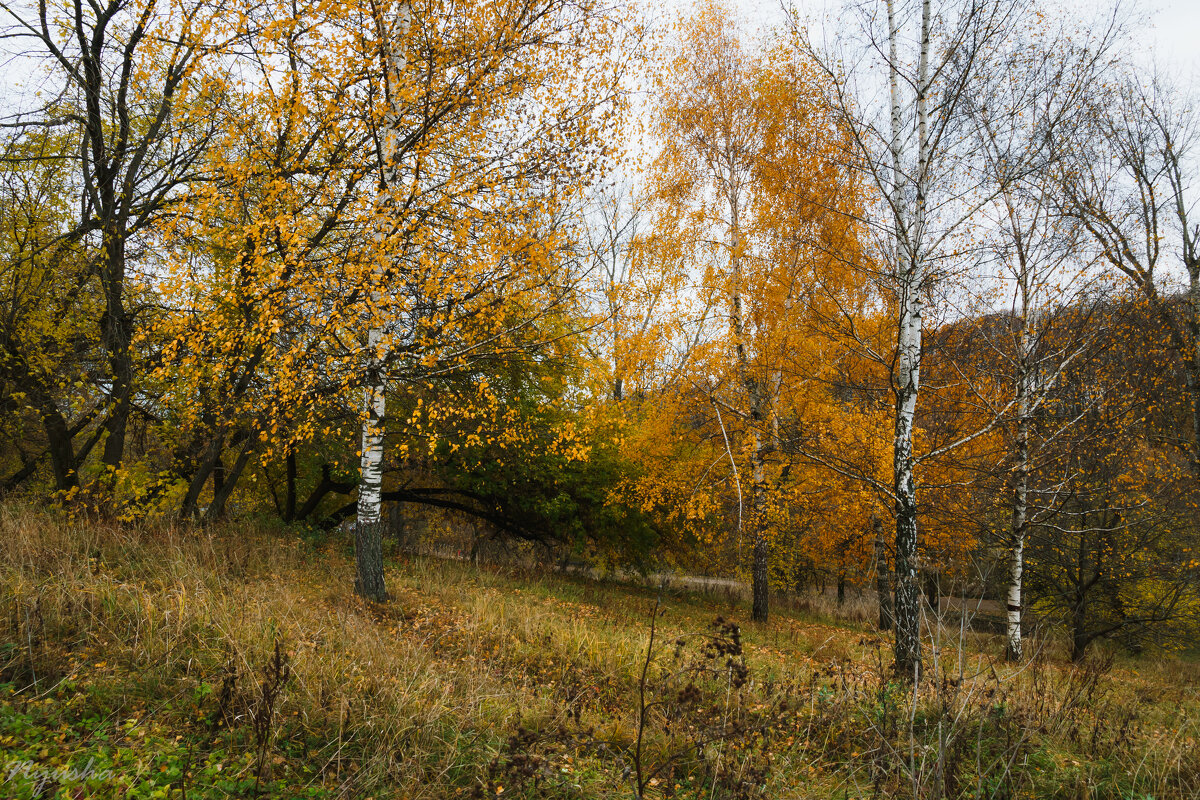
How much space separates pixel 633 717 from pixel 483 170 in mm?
5114

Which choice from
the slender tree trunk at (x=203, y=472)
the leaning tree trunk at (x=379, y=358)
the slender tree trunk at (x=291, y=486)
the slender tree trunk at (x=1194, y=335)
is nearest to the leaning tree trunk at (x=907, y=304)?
the leaning tree trunk at (x=379, y=358)

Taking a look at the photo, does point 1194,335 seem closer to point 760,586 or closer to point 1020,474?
point 1020,474

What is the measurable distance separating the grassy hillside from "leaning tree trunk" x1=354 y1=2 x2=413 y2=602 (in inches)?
26.1

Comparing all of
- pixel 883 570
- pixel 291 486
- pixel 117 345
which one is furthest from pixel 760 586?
pixel 117 345

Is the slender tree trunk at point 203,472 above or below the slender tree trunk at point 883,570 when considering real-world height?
above

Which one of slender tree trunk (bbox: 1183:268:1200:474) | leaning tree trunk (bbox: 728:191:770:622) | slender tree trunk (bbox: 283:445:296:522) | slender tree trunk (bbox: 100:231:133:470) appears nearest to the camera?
slender tree trunk (bbox: 100:231:133:470)

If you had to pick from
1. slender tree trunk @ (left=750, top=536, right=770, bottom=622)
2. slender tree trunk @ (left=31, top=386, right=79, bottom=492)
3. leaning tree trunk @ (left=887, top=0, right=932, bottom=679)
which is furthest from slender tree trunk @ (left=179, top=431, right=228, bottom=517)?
slender tree trunk @ (left=750, top=536, right=770, bottom=622)

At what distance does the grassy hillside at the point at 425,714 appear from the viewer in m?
2.70

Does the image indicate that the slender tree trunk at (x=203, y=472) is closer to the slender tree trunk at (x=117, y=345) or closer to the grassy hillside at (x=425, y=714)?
the slender tree trunk at (x=117, y=345)

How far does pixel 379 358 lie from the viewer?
5492mm

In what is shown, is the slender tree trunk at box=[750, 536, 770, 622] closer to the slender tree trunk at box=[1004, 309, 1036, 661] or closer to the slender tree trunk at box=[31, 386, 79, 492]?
the slender tree trunk at box=[1004, 309, 1036, 661]

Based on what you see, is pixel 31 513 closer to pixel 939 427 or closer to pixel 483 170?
pixel 483 170

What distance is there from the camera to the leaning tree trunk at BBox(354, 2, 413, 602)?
521 cm

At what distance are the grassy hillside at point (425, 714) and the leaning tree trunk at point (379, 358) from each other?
662 millimetres
